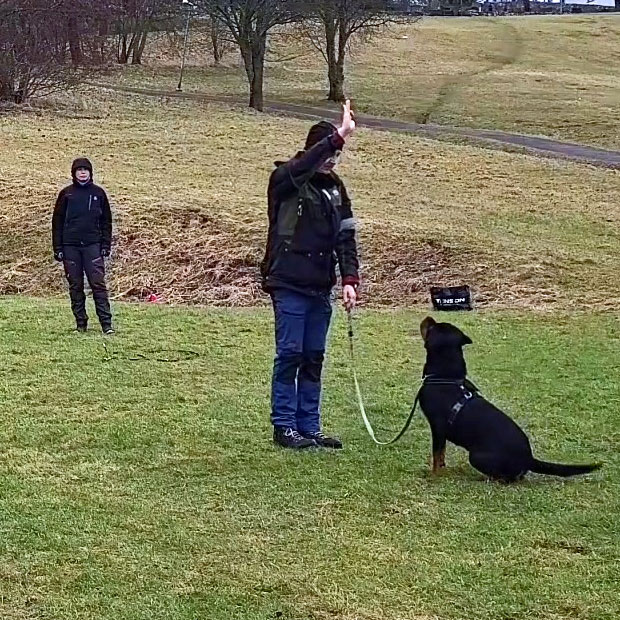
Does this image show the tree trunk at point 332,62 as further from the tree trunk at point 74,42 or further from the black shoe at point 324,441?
the black shoe at point 324,441

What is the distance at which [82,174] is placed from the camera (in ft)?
34.5

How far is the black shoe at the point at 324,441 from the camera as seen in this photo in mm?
6676

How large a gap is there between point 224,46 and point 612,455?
47.9m

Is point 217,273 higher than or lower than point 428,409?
lower

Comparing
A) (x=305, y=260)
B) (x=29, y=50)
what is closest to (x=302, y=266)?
(x=305, y=260)

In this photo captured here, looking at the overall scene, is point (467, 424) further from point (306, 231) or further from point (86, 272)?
point (86, 272)

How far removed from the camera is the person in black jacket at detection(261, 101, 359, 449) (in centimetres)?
618

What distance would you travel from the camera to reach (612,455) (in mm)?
6609

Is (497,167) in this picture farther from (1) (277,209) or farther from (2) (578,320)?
(1) (277,209)

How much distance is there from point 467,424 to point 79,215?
585 cm

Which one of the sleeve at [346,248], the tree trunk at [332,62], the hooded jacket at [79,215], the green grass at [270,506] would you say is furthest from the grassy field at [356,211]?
the tree trunk at [332,62]

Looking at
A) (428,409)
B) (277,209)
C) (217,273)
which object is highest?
(277,209)

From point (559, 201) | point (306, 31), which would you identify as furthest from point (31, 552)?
point (306, 31)

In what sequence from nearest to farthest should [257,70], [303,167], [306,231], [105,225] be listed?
[303,167]
[306,231]
[105,225]
[257,70]
